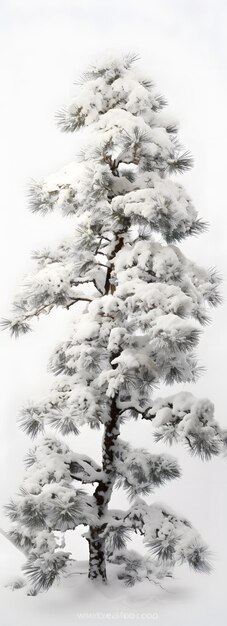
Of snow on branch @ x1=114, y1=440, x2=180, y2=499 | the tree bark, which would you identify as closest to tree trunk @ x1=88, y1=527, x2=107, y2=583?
the tree bark

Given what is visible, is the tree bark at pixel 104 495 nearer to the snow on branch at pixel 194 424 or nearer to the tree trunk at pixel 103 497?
the tree trunk at pixel 103 497

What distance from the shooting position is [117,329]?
144 inches

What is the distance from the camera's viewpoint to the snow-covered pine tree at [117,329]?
3619 millimetres

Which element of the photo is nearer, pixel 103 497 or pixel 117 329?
pixel 117 329

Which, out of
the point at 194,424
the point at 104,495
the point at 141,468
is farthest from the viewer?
the point at 104,495

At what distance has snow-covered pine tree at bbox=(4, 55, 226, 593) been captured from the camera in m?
3.62

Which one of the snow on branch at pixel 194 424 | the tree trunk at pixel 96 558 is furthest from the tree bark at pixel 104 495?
the snow on branch at pixel 194 424

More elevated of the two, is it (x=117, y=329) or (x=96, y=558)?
(x=117, y=329)

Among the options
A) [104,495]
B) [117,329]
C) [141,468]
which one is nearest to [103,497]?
[104,495]

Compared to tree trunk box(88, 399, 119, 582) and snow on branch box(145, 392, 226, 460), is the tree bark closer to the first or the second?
tree trunk box(88, 399, 119, 582)

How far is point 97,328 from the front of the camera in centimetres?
377

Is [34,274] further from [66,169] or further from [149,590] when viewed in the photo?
[149,590]

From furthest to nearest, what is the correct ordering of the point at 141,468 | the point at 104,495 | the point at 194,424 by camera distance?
the point at 104,495, the point at 141,468, the point at 194,424

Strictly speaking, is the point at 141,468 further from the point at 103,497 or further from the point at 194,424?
the point at 194,424
